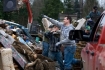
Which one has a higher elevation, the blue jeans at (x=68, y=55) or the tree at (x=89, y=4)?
the blue jeans at (x=68, y=55)

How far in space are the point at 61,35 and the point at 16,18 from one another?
40.6 meters

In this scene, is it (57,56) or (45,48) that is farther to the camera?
(45,48)

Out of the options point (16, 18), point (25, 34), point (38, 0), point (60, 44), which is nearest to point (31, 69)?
point (60, 44)

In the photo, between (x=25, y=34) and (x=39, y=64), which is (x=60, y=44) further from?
(x=25, y=34)

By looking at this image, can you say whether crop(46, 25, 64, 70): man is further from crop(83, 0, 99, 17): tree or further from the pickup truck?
crop(83, 0, 99, 17): tree

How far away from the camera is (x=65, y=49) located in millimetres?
9305

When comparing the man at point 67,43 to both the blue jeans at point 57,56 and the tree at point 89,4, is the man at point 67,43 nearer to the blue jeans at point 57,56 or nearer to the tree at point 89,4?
the blue jeans at point 57,56

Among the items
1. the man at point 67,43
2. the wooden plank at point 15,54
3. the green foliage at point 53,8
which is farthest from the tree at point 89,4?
the man at point 67,43

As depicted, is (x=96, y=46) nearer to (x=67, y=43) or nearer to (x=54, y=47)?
(x=67, y=43)

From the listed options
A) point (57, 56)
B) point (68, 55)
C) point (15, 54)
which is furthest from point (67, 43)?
point (15, 54)

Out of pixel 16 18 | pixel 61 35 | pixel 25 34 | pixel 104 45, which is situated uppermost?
pixel 104 45

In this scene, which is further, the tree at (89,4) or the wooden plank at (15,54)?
the tree at (89,4)

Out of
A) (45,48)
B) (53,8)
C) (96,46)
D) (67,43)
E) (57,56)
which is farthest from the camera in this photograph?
(53,8)

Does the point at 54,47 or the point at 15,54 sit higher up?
the point at 54,47
